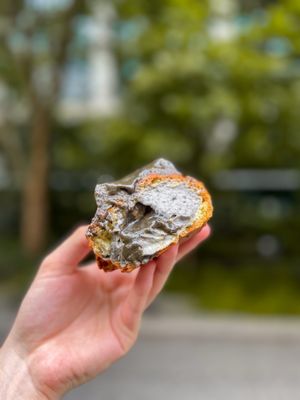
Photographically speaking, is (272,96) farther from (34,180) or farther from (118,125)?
(34,180)

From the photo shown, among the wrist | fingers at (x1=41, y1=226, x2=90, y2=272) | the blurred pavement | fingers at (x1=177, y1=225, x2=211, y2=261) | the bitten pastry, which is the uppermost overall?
the bitten pastry

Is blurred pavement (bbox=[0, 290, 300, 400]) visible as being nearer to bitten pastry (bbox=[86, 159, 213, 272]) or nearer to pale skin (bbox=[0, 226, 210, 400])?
pale skin (bbox=[0, 226, 210, 400])

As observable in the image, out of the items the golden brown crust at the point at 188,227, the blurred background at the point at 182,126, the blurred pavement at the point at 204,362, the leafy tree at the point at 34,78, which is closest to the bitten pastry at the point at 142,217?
the golden brown crust at the point at 188,227

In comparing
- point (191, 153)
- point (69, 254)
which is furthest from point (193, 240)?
point (191, 153)

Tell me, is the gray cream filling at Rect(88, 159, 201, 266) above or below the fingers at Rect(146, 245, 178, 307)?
above

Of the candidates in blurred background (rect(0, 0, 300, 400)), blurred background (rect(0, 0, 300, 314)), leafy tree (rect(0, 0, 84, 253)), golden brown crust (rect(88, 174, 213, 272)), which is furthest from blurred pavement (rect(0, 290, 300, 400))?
golden brown crust (rect(88, 174, 213, 272))

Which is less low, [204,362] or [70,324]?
[70,324]

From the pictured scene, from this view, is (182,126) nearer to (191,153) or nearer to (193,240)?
(191,153)
